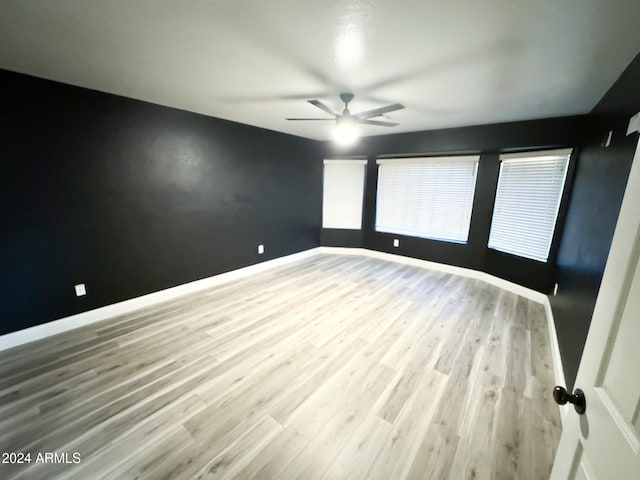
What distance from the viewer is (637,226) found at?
2.21 ft

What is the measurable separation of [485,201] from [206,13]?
4.12 meters

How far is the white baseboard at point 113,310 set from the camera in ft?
7.53

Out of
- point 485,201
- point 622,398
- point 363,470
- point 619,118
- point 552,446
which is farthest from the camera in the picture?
point 485,201

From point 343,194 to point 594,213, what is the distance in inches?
152

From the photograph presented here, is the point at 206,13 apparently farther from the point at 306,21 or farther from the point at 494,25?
the point at 494,25

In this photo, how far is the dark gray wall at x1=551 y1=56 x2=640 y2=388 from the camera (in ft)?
5.37

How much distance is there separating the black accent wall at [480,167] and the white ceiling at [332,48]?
20.8 inches

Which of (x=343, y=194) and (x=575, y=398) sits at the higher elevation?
(x=343, y=194)

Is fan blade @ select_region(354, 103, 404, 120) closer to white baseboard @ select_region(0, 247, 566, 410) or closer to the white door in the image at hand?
the white door

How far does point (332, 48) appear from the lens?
1673mm

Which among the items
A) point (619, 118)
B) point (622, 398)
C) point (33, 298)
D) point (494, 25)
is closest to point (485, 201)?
point (619, 118)

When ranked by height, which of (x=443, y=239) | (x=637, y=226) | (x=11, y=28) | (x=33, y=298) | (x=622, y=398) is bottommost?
(x=33, y=298)

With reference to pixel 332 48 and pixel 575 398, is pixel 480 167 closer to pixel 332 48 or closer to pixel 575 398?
pixel 332 48

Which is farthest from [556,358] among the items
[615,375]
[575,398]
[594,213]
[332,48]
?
[332,48]
